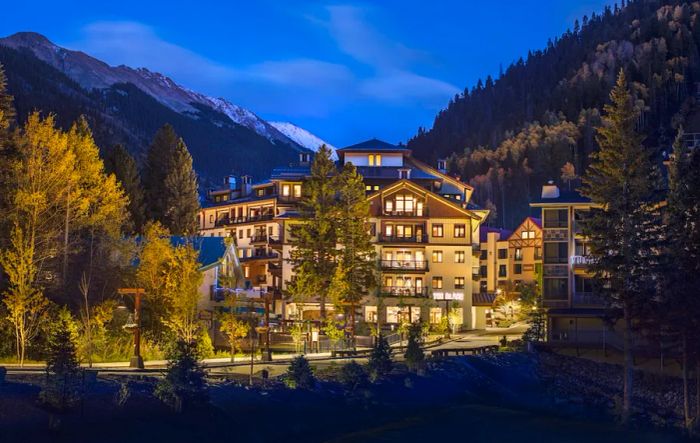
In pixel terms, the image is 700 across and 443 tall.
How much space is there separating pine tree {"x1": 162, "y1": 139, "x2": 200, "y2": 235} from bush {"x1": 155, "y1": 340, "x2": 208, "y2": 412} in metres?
56.6

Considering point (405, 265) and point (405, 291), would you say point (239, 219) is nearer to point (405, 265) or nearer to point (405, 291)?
point (405, 265)

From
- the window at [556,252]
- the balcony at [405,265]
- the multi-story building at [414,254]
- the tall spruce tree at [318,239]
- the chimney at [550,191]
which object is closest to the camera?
the tall spruce tree at [318,239]

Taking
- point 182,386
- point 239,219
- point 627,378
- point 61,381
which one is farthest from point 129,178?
point 61,381

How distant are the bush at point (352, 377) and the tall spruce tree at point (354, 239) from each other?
83.5ft

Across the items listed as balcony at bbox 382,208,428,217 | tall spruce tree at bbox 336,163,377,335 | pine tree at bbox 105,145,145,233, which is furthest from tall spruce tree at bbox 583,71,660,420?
pine tree at bbox 105,145,145,233

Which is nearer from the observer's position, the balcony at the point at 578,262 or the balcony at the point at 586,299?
the balcony at the point at 586,299

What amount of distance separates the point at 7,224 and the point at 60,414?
82.5 feet

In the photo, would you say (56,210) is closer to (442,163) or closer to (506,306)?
(506,306)

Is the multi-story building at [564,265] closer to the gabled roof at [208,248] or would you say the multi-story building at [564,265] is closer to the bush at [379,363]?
the gabled roof at [208,248]

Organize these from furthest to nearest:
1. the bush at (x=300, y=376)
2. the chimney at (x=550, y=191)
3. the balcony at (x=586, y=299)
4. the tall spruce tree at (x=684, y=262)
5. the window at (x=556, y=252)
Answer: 1. the chimney at (x=550, y=191)
2. the window at (x=556, y=252)
3. the balcony at (x=586, y=299)
4. the tall spruce tree at (x=684, y=262)
5. the bush at (x=300, y=376)

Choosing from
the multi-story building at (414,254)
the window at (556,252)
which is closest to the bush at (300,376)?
the multi-story building at (414,254)

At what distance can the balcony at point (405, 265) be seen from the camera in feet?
279

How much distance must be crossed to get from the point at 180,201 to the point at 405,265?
→ 24642 millimetres

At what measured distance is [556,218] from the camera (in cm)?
7412
